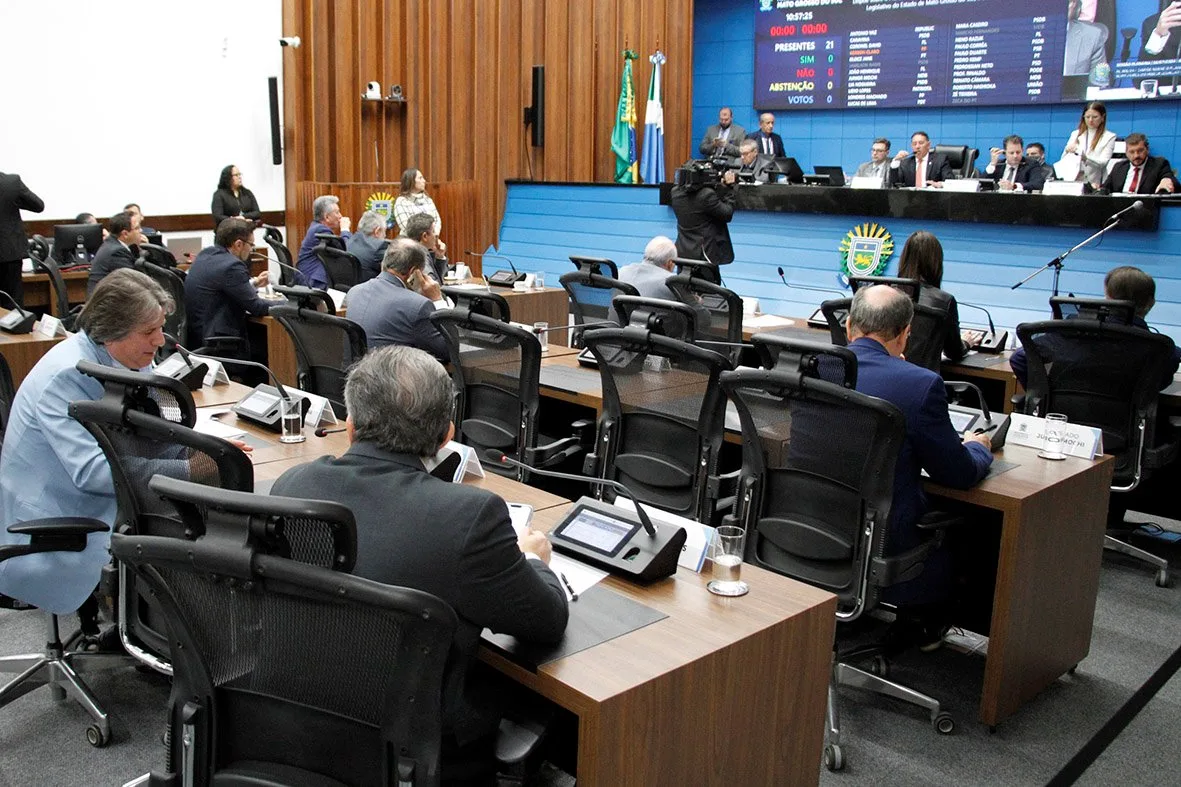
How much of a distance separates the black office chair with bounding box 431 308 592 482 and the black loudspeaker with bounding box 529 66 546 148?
7451 mm

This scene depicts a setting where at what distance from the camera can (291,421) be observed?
325 cm

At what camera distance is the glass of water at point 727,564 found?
7.13 feet

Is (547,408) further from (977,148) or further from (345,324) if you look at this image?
(977,148)

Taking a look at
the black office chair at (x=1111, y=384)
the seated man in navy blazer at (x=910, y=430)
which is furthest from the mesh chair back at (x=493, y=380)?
the black office chair at (x=1111, y=384)

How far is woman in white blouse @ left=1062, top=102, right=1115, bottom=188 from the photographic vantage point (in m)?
8.63

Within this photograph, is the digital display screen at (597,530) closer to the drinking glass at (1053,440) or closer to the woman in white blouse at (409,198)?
the drinking glass at (1053,440)

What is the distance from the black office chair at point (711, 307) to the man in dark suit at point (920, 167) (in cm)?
427

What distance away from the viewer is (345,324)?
4.16 metres

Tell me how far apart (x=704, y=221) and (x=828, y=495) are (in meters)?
5.63

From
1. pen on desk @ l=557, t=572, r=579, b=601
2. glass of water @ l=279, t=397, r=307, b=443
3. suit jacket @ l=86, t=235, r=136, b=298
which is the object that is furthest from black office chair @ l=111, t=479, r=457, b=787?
suit jacket @ l=86, t=235, r=136, b=298

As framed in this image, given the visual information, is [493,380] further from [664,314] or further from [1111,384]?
[1111,384]

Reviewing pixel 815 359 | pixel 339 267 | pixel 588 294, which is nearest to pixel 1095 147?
pixel 588 294

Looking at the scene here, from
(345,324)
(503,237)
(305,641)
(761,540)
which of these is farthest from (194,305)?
(503,237)

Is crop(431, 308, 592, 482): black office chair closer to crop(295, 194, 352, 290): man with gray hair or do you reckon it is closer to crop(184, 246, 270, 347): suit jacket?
crop(184, 246, 270, 347): suit jacket
